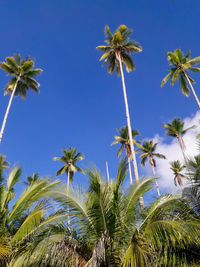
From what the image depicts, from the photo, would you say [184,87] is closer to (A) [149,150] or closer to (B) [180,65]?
(B) [180,65]

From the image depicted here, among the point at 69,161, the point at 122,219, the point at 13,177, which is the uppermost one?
the point at 69,161

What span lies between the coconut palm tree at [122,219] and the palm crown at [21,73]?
624 inches

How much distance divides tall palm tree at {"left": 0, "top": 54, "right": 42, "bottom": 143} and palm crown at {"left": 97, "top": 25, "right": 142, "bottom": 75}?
725 centimetres

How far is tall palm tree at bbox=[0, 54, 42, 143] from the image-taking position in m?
17.8

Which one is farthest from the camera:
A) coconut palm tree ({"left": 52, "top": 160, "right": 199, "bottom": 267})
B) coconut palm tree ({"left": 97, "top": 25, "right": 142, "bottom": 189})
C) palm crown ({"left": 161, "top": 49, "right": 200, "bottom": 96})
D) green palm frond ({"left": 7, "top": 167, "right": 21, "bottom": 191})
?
palm crown ({"left": 161, "top": 49, "right": 200, "bottom": 96})

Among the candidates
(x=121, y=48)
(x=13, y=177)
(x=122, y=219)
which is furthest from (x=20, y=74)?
(x=122, y=219)

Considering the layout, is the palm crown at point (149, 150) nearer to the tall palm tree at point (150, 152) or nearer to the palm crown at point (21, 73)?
the tall palm tree at point (150, 152)

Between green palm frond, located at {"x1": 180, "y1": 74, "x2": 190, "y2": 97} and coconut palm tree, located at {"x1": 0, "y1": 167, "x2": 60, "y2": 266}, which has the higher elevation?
green palm frond, located at {"x1": 180, "y1": 74, "x2": 190, "y2": 97}

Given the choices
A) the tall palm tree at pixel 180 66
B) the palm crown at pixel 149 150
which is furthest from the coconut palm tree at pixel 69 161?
the tall palm tree at pixel 180 66

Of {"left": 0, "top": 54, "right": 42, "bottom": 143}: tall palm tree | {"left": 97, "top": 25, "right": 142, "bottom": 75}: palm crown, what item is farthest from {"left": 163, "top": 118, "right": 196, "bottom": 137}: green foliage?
{"left": 0, "top": 54, "right": 42, "bottom": 143}: tall palm tree

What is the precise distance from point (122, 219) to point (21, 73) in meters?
17.8

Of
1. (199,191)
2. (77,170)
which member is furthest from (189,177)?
(77,170)

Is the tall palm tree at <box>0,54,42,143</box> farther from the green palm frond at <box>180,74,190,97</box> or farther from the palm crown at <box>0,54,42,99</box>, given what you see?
the green palm frond at <box>180,74,190,97</box>

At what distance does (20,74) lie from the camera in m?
18.3
